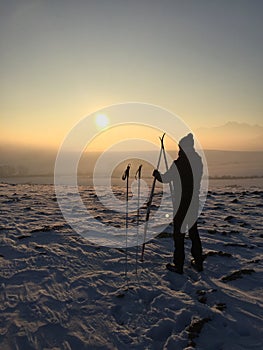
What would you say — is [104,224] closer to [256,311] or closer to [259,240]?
[259,240]

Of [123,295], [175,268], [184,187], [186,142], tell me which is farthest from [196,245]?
[186,142]

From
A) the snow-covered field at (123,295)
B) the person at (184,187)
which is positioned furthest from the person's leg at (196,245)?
the snow-covered field at (123,295)

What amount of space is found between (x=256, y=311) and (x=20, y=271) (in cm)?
543

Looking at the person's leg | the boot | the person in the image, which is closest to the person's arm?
the person

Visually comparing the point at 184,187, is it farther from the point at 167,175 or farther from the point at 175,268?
the point at 175,268

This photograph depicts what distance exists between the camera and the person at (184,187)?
6.98 m

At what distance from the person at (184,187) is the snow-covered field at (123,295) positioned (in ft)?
2.92

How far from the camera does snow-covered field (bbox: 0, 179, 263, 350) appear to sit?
479 centimetres

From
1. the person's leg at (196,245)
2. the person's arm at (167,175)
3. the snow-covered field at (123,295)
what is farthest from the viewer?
the person's leg at (196,245)

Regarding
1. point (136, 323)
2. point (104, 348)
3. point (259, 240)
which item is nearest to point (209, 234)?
point (259, 240)

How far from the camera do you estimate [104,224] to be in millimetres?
11641

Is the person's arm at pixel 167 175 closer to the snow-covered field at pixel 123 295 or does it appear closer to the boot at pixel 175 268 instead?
the boot at pixel 175 268

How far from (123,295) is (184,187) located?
9.41 feet

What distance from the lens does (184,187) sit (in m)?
7.09
